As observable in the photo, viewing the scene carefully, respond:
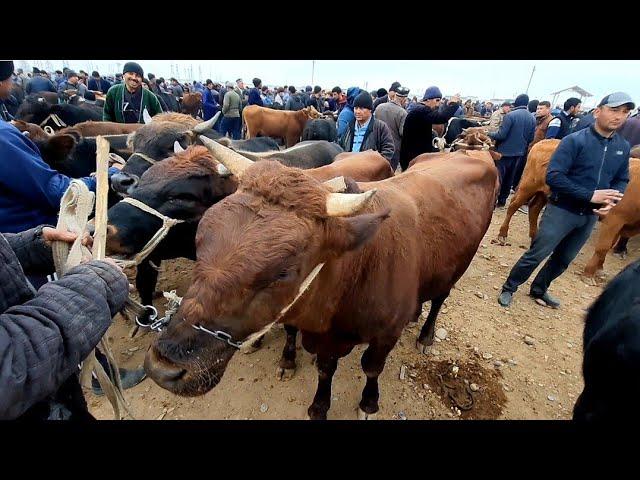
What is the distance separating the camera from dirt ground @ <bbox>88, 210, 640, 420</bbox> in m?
3.56

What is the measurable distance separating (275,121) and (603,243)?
1366cm

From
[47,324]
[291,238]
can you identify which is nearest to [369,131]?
[291,238]

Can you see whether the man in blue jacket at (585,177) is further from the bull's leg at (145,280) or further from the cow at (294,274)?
the bull's leg at (145,280)

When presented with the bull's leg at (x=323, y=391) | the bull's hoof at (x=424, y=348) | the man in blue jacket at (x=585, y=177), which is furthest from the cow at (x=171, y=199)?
the man in blue jacket at (x=585, y=177)

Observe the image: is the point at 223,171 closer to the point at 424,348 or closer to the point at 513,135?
the point at 424,348

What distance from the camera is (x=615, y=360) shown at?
69.0 inches

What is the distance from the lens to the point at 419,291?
3465mm

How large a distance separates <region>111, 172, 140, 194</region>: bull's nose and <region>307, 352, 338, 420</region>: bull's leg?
267 centimetres

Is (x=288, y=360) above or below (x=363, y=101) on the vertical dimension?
below

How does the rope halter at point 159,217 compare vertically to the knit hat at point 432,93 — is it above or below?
below

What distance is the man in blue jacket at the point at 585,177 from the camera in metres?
4.24

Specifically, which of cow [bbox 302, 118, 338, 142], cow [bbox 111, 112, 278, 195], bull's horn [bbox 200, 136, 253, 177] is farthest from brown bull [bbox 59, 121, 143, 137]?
cow [bbox 302, 118, 338, 142]

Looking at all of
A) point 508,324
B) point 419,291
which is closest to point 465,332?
point 508,324
